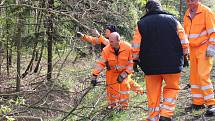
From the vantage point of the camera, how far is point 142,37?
6371 millimetres

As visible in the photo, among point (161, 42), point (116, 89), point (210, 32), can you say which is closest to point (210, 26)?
point (210, 32)

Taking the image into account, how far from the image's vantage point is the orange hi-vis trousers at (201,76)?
6.87 metres

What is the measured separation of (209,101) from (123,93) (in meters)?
2.22

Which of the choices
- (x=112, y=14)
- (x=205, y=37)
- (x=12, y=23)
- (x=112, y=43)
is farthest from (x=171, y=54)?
(x=12, y=23)

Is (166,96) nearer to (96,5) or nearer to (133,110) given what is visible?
(133,110)

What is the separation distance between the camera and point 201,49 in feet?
22.9

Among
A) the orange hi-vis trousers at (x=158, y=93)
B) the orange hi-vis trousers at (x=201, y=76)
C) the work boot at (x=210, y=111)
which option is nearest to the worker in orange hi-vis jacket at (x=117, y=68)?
the orange hi-vis trousers at (x=201, y=76)

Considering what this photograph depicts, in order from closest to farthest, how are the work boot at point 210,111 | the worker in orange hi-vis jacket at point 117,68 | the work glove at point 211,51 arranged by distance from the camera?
1. the work boot at point 210,111
2. the work glove at point 211,51
3. the worker in orange hi-vis jacket at point 117,68

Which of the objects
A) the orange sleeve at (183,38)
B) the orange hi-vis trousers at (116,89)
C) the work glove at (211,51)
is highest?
the orange sleeve at (183,38)

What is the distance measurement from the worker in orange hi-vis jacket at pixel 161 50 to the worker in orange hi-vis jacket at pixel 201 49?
0.68 meters

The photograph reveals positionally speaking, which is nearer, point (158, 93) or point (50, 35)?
point (158, 93)

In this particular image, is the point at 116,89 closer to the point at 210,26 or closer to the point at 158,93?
the point at 158,93

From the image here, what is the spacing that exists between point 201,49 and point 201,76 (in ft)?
1.56

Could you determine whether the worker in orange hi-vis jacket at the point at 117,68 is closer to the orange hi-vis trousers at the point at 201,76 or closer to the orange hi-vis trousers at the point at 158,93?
the orange hi-vis trousers at the point at 201,76
